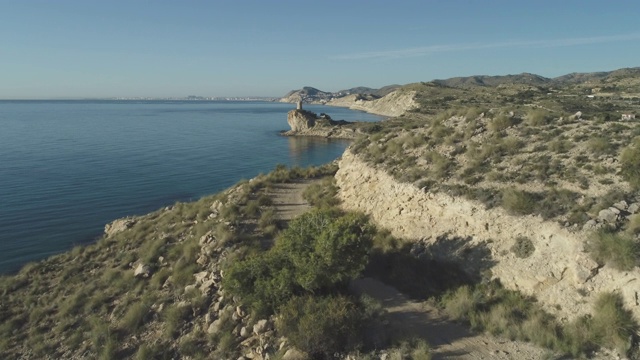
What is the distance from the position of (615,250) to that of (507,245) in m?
2.82

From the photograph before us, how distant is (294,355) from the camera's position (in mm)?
9820

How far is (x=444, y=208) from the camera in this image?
14.8m

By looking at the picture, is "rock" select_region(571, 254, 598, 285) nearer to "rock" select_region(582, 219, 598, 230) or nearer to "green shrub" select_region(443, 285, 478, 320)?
"rock" select_region(582, 219, 598, 230)

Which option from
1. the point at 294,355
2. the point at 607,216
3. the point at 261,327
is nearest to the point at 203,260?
the point at 261,327

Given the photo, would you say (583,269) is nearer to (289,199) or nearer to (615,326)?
(615,326)

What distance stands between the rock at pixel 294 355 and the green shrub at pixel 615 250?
26.6 ft

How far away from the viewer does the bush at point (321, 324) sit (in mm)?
9734

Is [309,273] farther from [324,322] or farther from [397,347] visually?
[397,347]

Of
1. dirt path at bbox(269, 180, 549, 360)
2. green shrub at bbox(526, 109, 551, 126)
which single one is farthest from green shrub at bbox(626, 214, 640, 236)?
green shrub at bbox(526, 109, 551, 126)

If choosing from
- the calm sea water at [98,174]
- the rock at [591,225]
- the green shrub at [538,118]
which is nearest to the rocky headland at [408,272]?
the rock at [591,225]

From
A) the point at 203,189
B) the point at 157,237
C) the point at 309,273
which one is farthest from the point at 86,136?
the point at 309,273

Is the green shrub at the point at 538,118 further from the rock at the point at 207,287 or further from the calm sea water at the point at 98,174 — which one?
the calm sea water at the point at 98,174

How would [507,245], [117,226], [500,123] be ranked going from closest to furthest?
1. [507,245]
2. [500,123]
3. [117,226]

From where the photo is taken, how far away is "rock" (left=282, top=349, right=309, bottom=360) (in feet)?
31.8
